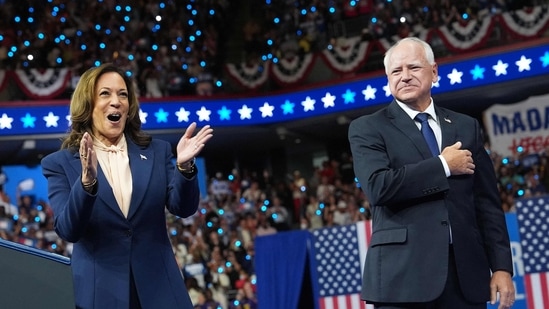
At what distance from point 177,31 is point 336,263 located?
11483 millimetres

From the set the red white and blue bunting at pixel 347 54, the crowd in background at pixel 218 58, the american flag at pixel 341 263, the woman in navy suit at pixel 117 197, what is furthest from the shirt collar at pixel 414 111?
the red white and blue bunting at pixel 347 54

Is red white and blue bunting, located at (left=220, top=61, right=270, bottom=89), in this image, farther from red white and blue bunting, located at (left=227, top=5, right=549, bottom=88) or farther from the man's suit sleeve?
the man's suit sleeve

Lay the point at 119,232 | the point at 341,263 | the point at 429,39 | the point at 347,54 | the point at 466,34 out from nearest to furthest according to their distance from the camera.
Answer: the point at 119,232, the point at 341,263, the point at 466,34, the point at 429,39, the point at 347,54

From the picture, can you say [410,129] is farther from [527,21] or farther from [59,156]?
[527,21]

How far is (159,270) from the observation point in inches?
109

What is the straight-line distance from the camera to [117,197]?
2.78 meters

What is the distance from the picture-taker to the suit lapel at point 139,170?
2768 millimetres

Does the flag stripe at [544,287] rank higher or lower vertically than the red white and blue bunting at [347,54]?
lower

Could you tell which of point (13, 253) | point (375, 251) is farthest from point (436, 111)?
point (13, 253)

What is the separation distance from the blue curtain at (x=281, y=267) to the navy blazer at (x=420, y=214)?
3370 millimetres

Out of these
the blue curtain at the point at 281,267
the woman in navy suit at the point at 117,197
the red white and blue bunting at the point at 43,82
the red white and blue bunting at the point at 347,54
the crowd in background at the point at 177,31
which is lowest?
the blue curtain at the point at 281,267

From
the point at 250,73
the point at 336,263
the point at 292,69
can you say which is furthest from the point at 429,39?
the point at 336,263

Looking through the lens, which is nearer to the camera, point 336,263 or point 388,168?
point 388,168

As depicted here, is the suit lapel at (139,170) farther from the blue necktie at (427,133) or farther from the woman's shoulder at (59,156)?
the blue necktie at (427,133)
